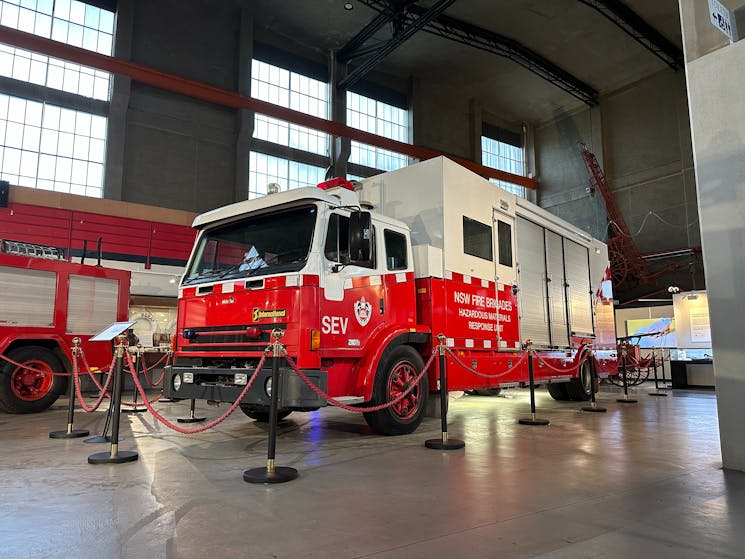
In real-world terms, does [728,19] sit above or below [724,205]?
above

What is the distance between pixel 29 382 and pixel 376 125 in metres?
17.9

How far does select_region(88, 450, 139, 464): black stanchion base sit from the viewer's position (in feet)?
14.8

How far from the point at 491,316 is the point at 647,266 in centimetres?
1784

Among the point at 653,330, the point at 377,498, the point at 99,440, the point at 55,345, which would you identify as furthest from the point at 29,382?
the point at 653,330

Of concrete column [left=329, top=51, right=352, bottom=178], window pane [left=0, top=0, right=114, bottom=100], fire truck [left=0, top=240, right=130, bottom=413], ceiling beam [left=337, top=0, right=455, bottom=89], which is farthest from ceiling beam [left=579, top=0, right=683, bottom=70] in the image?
fire truck [left=0, top=240, right=130, bottom=413]

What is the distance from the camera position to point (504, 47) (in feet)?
72.3

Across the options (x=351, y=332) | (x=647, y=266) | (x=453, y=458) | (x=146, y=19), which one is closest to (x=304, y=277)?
(x=351, y=332)

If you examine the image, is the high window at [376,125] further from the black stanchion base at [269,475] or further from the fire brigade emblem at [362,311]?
the black stanchion base at [269,475]

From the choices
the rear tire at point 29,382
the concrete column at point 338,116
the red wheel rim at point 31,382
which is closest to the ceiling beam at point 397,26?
the concrete column at point 338,116

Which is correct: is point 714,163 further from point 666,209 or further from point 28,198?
point 666,209

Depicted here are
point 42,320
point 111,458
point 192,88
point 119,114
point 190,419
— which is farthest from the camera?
point 192,88

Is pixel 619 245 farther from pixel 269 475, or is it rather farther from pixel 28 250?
pixel 269 475

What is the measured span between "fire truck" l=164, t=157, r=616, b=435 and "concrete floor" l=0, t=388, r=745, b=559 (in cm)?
69

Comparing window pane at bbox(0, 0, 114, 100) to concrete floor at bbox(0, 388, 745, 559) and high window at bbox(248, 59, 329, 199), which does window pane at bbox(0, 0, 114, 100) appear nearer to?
high window at bbox(248, 59, 329, 199)
